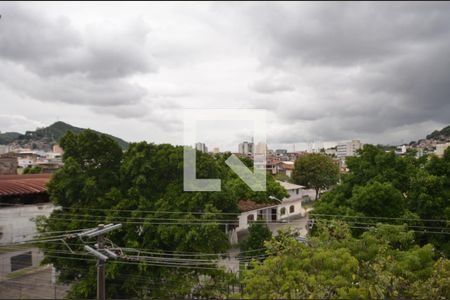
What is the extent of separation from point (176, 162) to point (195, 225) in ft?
7.53

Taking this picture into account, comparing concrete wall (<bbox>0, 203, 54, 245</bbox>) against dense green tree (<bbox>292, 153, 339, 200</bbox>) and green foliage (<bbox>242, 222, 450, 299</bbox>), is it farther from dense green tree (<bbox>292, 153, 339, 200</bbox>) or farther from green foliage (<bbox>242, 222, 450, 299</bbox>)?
dense green tree (<bbox>292, 153, 339, 200</bbox>)

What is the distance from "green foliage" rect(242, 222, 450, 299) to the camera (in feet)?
17.3

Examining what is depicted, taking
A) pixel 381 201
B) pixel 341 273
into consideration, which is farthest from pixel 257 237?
pixel 341 273

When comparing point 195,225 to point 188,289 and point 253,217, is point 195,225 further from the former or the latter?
point 253,217

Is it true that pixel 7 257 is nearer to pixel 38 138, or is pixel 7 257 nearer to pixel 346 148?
pixel 38 138

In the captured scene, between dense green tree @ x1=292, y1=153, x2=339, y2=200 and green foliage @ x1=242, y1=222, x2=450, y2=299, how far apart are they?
27927 mm

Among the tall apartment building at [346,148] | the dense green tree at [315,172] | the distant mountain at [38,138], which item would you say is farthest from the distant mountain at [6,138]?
the tall apartment building at [346,148]

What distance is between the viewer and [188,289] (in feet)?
32.5

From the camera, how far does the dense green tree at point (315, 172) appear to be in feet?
116

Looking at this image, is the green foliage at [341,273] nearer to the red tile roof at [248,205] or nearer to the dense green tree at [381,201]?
the dense green tree at [381,201]

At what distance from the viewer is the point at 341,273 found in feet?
19.7

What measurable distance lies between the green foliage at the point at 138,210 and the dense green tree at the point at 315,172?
2506cm

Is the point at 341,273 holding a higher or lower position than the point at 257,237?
higher

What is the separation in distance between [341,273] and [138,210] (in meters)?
6.47
